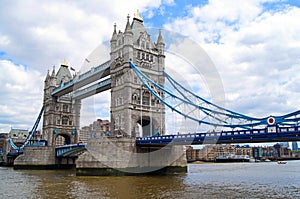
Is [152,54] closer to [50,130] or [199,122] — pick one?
[199,122]

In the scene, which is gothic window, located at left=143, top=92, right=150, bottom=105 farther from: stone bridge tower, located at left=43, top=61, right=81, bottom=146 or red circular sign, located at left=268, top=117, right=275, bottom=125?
stone bridge tower, located at left=43, top=61, right=81, bottom=146

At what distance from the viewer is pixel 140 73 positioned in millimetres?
36125

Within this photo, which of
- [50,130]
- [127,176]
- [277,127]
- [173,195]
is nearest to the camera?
[173,195]

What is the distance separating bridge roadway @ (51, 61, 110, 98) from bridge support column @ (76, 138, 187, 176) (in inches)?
557

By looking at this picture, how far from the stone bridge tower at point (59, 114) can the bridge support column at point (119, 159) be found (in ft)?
89.8

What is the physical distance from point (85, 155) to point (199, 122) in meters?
11.7

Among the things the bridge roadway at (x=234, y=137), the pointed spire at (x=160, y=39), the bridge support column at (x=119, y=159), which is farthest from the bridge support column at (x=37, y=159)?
the pointed spire at (x=160, y=39)

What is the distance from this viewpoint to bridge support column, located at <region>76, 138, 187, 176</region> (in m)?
29.2

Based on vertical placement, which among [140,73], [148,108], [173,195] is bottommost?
[173,195]

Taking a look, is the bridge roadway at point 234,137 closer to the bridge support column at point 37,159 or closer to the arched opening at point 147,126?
the arched opening at point 147,126

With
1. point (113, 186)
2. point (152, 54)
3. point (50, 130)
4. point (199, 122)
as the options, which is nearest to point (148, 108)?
point (152, 54)

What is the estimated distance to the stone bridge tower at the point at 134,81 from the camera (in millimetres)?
36656

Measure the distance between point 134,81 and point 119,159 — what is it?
37.7ft

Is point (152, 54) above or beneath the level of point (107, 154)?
above
